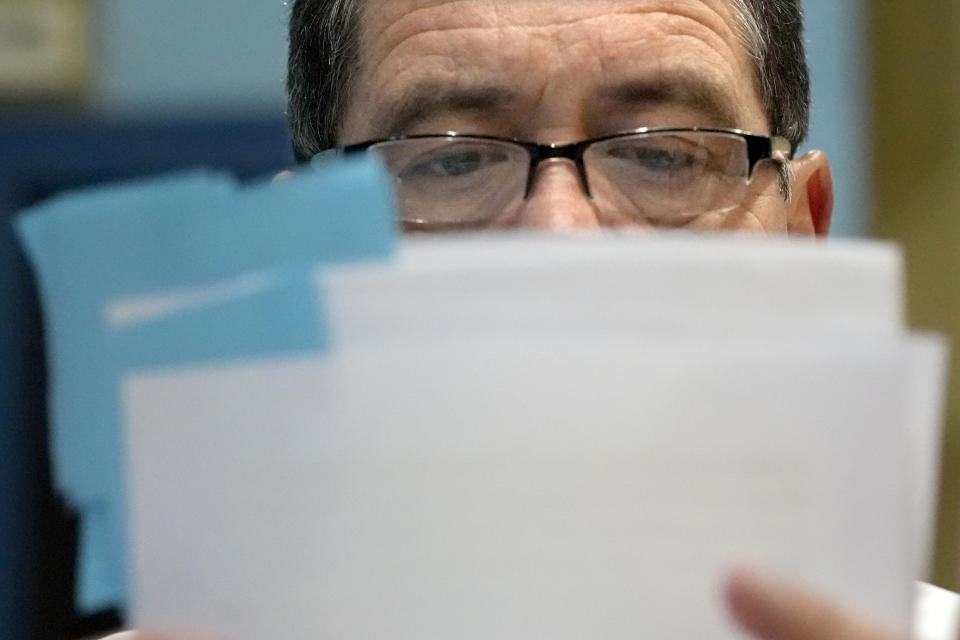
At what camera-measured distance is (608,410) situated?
0.95 ft

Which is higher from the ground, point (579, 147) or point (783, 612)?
point (579, 147)

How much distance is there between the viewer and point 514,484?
0.95 ft

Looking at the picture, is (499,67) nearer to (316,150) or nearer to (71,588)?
(316,150)

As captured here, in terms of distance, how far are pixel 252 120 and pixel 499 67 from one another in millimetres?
1161

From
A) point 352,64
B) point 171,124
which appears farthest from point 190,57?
point 352,64

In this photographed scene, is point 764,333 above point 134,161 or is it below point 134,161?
below

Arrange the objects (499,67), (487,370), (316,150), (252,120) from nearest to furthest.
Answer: (487,370) → (499,67) → (316,150) → (252,120)

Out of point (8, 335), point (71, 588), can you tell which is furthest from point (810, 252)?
point (71, 588)

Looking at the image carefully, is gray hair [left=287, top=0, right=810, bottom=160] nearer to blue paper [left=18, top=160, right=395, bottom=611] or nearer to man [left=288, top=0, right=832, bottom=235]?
man [left=288, top=0, right=832, bottom=235]

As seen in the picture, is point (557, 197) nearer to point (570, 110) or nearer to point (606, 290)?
point (570, 110)

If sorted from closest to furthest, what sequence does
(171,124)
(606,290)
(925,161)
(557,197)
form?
1. (606,290)
2. (557,197)
3. (925,161)
4. (171,124)

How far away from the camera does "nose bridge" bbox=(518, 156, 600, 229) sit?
1.93 ft

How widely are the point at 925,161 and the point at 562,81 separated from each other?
1.09 m

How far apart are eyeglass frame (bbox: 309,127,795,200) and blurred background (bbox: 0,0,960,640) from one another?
36.2 inches
